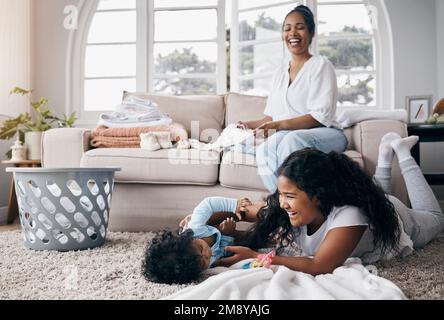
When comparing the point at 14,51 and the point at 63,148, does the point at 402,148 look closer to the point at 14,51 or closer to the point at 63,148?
the point at 63,148

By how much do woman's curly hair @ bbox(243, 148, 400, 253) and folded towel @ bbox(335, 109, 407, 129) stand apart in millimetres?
903

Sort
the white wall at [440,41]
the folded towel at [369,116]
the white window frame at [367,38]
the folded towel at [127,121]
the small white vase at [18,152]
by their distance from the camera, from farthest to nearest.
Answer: the white window frame at [367,38] → the white wall at [440,41] → the small white vase at [18,152] → the folded towel at [127,121] → the folded towel at [369,116]

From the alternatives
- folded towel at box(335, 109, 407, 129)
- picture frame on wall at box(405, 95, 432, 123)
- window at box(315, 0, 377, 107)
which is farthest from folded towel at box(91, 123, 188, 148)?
window at box(315, 0, 377, 107)

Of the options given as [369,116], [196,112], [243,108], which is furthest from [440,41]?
[196,112]

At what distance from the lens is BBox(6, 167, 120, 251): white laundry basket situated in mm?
1987

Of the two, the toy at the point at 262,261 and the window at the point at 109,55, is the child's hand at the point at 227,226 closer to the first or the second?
the toy at the point at 262,261

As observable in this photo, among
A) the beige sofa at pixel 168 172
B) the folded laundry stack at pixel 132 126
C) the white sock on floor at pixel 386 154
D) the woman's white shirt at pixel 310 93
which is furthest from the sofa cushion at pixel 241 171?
the folded laundry stack at pixel 132 126

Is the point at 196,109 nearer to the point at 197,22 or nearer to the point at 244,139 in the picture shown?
the point at 244,139

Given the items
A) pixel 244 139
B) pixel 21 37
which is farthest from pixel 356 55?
pixel 21 37

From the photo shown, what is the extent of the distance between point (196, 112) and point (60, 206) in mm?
1279

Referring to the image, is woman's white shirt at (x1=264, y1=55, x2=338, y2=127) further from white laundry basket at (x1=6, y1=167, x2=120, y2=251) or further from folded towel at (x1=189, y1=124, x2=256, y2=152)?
white laundry basket at (x1=6, y1=167, x2=120, y2=251)

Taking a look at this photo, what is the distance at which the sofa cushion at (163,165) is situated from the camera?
7.83 ft

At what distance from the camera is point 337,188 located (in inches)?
61.2

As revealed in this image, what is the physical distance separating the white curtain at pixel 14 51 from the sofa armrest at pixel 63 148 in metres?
1.03
